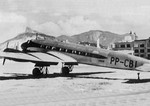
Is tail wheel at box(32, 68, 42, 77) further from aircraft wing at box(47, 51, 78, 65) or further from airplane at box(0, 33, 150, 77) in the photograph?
aircraft wing at box(47, 51, 78, 65)

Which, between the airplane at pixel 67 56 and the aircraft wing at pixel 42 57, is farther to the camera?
the aircraft wing at pixel 42 57

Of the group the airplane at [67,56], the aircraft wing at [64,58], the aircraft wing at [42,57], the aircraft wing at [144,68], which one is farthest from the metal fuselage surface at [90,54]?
the aircraft wing at [144,68]

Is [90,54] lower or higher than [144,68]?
higher

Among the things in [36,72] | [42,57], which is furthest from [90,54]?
[36,72]

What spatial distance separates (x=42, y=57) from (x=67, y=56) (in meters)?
2.85

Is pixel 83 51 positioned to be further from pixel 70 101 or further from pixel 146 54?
pixel 146 54

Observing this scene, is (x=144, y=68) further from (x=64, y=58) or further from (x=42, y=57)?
(x=42, y=57)

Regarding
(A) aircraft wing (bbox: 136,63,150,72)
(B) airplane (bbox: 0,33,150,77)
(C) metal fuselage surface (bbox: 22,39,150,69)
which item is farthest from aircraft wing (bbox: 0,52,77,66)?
(A) aircraft wing (bbox: 136,63,150,72)

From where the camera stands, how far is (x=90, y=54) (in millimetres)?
24969

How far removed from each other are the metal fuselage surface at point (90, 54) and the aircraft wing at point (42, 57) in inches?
30.4

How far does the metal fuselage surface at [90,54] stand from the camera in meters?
22.0

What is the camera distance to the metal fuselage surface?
72.1ft

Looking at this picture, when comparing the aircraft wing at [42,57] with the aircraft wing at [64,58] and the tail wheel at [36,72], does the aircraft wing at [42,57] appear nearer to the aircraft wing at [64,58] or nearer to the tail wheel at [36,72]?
the aircraft wing at [64,58]

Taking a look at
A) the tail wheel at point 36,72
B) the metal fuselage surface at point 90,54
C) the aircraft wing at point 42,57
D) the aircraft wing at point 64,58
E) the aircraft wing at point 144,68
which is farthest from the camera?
the tail wheel at point 36,72
